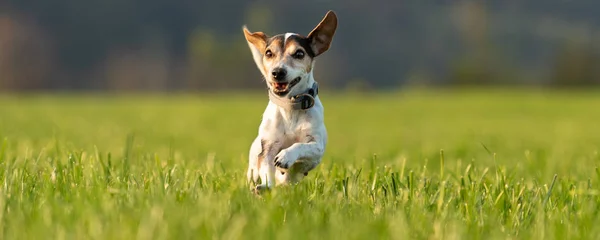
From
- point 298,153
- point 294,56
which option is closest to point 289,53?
point 294,56

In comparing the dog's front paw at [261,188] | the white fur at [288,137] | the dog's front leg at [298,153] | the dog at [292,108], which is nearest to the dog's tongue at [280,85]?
the dog at [292,108]

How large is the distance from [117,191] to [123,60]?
161m

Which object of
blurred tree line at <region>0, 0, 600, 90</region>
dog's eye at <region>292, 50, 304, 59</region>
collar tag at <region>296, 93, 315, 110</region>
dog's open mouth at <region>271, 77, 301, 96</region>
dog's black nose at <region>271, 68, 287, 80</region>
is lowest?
blurred tree line at <region>0, 0, 600, 90</region>

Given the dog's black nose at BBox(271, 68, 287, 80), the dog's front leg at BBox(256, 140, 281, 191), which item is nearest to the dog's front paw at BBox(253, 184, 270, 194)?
the dog's front leg at BBox(256, 140, 281, 191)

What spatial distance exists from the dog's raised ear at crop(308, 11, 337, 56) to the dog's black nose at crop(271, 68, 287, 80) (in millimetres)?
262

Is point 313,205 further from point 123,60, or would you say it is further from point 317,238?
point 123,60

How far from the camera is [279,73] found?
333 cm

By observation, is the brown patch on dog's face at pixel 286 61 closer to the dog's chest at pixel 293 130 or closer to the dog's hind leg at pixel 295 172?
the dog's chest at pixel 293 130

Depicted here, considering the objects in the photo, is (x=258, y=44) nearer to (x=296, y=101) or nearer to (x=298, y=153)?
(x=296, y=101)

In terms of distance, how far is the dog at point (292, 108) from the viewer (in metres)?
3.37

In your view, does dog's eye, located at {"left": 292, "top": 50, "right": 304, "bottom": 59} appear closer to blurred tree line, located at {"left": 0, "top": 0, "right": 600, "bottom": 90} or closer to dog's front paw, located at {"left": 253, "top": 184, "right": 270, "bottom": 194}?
dog's front paw, located at {"left": 253, "top": 184, "right": 270, "bottom": 194}

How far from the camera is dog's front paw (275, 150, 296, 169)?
3205mm

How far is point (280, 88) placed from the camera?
336 cm

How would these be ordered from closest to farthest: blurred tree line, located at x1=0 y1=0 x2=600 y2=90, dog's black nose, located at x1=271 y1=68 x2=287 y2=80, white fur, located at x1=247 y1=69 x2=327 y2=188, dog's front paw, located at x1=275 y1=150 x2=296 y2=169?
dog's front paw, located at x1=275 y1=150 x2=296 y2=169
dog's black nose, located at x1=271 y1=68 x2=287 y2=80
white fur, located at x1=247 y1=69 x2=327 y2=188
blurred tree line, located at x1=0 y1=0 x2=600 y2=90
